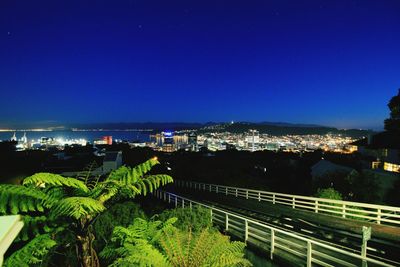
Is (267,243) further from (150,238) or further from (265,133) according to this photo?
(265,133)

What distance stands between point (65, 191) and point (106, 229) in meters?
4.21

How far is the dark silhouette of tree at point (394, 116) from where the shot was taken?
18.0 meters

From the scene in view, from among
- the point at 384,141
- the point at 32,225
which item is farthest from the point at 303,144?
the point at 32,225

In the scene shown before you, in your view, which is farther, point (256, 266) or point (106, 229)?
point (106, 229)

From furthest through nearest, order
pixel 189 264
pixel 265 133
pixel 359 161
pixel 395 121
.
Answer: pixel 265 133 → pixel 359 161 → pixel 395 121 → pixel 189 264

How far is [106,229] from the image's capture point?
11062 millimetres

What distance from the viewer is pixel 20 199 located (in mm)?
5957

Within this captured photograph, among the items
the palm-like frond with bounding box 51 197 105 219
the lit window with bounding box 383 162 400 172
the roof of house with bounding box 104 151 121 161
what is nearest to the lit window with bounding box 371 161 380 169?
the lit window with bounding box 383 162 400 172

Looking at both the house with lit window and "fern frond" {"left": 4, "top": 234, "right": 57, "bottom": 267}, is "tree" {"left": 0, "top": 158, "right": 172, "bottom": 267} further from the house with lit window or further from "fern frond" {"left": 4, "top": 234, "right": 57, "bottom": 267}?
the house with lit window

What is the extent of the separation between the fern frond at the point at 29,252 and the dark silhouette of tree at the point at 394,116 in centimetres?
1914

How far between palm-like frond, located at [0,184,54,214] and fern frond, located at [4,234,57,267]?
64cm

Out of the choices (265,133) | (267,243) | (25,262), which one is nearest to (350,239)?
(267,243)

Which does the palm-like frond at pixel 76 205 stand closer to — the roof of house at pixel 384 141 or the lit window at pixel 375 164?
the roof of house at pixel 384 141

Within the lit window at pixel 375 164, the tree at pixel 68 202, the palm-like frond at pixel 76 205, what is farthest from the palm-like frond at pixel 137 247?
the lit window at pixel 375 164
